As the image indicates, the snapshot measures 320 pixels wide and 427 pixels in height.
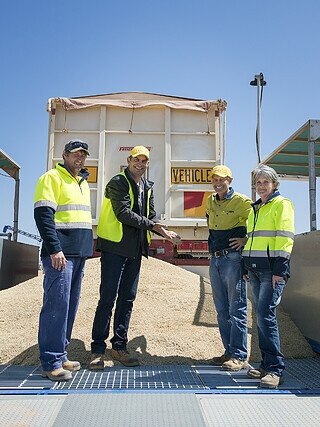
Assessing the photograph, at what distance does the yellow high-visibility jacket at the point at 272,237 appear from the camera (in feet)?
11.6

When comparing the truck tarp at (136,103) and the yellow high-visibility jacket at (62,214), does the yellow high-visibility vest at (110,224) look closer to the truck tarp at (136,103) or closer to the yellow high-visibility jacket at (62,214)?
the yellow high-visibility jacket at (62,214)

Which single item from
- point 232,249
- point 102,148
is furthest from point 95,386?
point 102,148

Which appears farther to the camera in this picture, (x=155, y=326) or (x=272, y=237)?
(x=155, y=326)

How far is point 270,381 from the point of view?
337 centimetres

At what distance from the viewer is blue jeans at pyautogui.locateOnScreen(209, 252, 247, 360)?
159 inches

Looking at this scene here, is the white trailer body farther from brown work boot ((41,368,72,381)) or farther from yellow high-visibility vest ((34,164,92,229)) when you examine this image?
brown work boot ((41,368,72,381))

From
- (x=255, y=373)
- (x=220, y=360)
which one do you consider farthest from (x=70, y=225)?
(x=255, y=373)

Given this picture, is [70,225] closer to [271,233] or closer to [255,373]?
[271,233]

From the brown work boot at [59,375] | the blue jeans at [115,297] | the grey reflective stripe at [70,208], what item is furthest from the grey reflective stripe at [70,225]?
the brown work boot at [59,375]

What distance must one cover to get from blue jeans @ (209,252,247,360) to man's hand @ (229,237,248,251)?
7 cm

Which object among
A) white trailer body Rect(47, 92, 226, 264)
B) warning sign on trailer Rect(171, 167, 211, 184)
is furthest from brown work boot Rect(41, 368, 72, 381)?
warning sign on trailer Rect(171, 167, 211, 184)

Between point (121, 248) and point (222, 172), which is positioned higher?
point (222, 172)

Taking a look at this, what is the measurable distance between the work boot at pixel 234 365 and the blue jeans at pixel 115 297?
931 millimetres

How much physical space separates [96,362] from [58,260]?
39.1 inches
